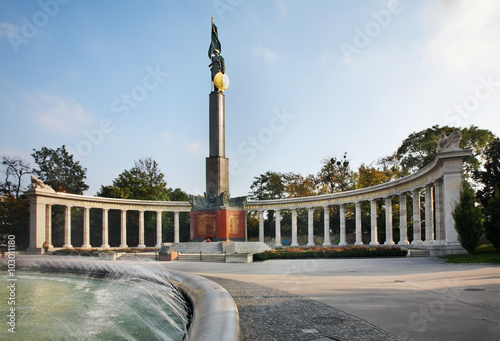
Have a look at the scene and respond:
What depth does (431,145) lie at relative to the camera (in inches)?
2335

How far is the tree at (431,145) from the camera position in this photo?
183 ft

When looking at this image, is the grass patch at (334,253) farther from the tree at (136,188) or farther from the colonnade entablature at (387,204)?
the tree at (136,188)

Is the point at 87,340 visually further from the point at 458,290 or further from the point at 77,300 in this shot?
the point at 458,290

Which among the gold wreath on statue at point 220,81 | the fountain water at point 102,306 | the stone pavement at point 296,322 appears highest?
the gold wreath on statue at point 220,81

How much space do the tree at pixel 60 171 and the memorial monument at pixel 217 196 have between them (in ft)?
137

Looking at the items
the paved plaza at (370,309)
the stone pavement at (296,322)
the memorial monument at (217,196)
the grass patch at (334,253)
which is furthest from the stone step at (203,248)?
the stone pavement at (296,322)

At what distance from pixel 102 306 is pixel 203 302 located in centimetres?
518

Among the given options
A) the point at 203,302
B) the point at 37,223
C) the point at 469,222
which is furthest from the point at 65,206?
the point at 203,302

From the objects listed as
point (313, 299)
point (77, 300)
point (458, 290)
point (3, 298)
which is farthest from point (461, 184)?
point (3, 298)

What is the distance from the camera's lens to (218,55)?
129 feet

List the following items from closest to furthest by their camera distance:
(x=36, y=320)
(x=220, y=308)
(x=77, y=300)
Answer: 1. (x=220, y=308)
2. (x=36, y=320)
3. (x=77, y=300)

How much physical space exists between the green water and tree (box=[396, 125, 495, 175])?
2042 inches

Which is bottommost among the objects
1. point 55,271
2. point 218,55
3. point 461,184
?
point 55,271

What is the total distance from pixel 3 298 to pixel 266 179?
208ft
